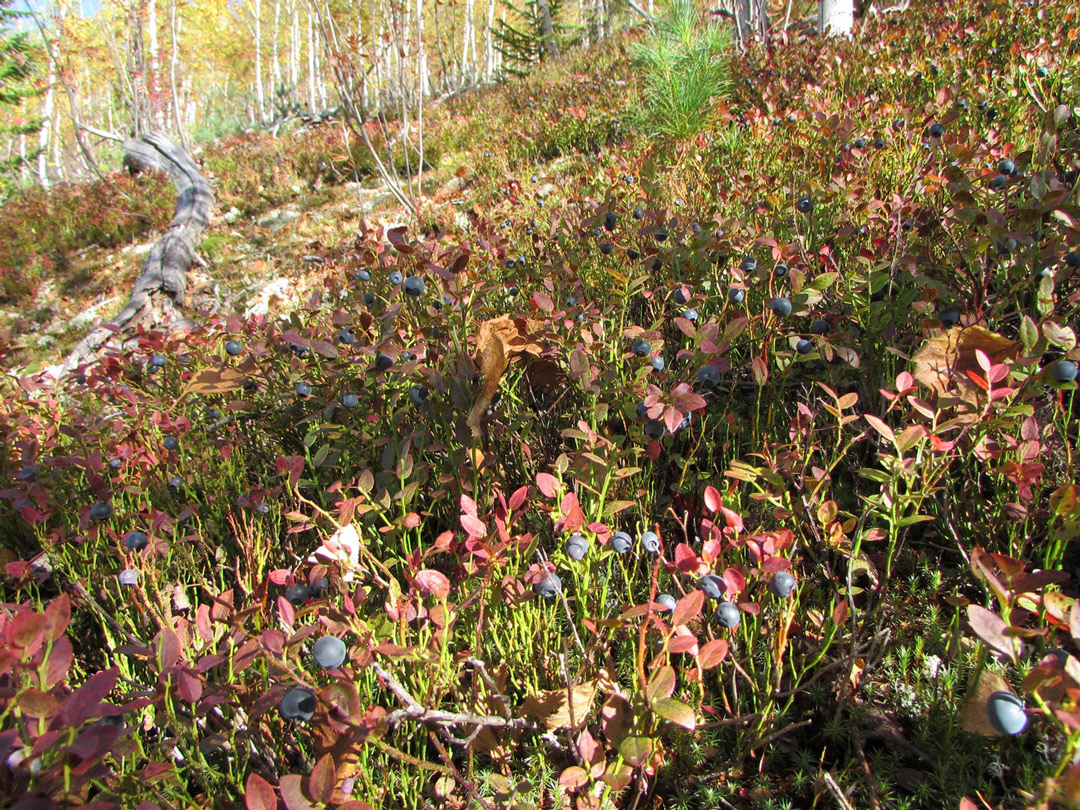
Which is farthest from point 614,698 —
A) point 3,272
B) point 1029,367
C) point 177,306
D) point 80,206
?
point 80,206

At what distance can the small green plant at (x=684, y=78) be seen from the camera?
499cm

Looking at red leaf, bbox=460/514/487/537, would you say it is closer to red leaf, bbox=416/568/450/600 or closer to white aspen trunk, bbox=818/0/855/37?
red leaf, bbox=416/568/450/600

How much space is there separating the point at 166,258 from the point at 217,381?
Answer: 5441mm

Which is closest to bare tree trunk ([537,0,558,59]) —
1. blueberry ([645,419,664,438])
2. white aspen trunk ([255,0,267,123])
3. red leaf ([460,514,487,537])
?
blueberry ([645,419,664,438])

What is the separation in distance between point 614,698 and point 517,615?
308 mm

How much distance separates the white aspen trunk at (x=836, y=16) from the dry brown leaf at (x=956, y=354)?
6422 mm

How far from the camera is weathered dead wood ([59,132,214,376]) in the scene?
4703 millimetres

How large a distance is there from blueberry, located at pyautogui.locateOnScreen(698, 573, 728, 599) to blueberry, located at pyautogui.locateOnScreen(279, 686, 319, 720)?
665 millimetres

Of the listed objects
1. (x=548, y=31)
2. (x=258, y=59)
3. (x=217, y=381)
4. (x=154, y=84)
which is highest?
(x=258, y=59)

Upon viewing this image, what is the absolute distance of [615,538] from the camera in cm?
122

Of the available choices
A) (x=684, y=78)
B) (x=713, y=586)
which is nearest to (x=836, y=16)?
(x=684, y=78)

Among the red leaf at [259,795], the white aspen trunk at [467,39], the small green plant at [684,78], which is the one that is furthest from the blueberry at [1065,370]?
the white aspen trunk at [467,39]

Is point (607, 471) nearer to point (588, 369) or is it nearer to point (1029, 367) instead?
point (588, 369)

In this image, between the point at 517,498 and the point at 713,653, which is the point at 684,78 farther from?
the point at 713,653
